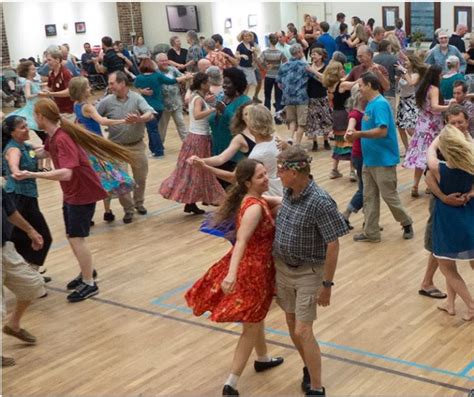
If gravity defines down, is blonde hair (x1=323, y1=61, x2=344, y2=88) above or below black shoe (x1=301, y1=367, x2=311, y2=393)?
above

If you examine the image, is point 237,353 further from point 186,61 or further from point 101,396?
point 186,61

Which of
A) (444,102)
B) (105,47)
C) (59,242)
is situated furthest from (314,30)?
(59,242)

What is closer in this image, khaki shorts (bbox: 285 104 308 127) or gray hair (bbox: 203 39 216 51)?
khaki shorts (bbox: 285 104 308 127)

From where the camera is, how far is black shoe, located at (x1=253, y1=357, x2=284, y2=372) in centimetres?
511

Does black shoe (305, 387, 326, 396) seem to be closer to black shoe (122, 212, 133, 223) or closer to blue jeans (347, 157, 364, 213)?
blue jeans (347, 157, 364, 213)

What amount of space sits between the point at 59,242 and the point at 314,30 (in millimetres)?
11949

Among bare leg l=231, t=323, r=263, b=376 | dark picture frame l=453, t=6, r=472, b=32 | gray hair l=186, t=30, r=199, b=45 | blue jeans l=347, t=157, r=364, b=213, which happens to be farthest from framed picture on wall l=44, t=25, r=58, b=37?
bare leg l=231, t=323, r=263, b=376

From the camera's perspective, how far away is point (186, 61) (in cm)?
1546

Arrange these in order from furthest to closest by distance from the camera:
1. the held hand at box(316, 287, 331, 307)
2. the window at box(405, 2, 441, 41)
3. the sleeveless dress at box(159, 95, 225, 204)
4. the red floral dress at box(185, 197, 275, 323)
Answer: the window at box(405, 2, 441, 41) < the sleeveless dress at box(159, 95, 225, 204) < the red floral dress at box(185, 197, 275, 323) < the held hand at box(316, 287, 331, 307)

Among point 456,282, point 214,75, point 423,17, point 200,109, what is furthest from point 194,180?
point 423,17

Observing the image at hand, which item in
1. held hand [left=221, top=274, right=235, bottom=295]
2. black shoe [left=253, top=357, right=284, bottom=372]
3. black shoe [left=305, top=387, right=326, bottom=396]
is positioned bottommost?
black shoe [left=253, top=357, right=284, bottom=372]

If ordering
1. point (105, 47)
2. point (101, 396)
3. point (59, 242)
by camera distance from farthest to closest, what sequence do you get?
point (105, 47)
point (59, 242)
point (101, 396)

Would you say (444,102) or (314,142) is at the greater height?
(444,102)

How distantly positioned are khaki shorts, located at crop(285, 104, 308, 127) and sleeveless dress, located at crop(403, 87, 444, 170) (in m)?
2.74
